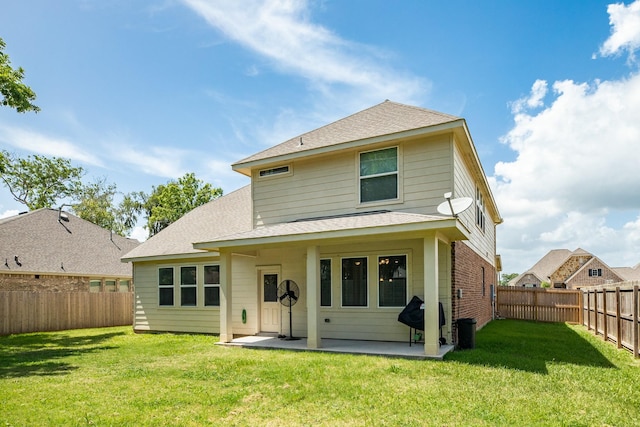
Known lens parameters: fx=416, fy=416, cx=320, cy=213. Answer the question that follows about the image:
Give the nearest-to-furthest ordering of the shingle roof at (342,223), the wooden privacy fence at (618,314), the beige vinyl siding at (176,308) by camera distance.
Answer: the shingle roof at (342,223) → the wooden privacy fence at (618,314) → the beige vinyl siding at (176,308)

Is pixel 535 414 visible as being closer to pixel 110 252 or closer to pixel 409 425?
pixel 409 425

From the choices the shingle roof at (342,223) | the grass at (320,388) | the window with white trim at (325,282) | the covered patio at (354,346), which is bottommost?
the covered patio at (354,346)

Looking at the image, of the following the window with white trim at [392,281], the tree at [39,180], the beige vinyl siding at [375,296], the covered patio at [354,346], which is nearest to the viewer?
the covered patio at [354,346]

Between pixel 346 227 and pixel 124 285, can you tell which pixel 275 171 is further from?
pixel 124 285

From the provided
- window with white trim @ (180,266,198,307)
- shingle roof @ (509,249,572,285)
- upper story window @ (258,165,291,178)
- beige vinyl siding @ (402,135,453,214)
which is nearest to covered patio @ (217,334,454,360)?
beige vinyl siding @ (402,135,453,214)

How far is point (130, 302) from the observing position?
63.5 ft

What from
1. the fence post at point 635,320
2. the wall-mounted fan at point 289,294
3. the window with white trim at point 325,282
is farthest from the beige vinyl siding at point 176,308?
the fence post at point 635,320

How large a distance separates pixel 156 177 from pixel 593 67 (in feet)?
121

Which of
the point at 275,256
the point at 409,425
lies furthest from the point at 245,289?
the point at 409,425

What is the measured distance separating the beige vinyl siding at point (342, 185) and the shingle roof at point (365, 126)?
41 cm

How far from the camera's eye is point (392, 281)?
1037cm

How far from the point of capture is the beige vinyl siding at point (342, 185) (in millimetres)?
9953

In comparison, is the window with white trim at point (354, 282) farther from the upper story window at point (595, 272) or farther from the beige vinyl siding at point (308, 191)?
the upper story window at point (595, 272)

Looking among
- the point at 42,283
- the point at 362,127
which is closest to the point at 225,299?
the point at 362,127
